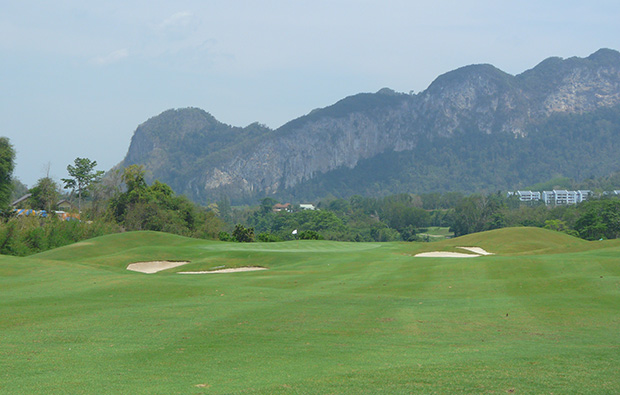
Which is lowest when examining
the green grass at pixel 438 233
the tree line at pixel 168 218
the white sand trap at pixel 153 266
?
the green grass at pixel 438 233

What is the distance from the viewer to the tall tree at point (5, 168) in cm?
6184

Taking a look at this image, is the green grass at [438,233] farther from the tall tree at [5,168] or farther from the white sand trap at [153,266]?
the white sand trap at [153,266]

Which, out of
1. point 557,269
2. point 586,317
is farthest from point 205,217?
point 586,317

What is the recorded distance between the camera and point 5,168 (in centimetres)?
6181

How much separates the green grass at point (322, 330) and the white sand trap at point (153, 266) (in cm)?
952

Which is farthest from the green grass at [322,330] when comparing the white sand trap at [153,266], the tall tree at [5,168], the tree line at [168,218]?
the tall tree at [5,168]

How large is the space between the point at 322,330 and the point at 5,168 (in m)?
58.3

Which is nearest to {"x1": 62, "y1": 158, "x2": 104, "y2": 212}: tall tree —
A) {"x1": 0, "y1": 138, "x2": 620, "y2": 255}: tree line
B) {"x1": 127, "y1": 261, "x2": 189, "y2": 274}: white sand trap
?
{"x1": 0, "y1": 138, "x2": 620, "y2": 255}: tree line

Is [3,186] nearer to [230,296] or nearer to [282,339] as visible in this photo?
[230,296]

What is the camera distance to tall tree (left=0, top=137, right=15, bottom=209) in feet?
203

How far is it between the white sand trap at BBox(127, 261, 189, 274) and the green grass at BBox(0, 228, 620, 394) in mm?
9519

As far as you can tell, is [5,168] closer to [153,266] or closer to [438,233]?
[153,266]

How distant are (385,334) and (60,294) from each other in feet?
33.6

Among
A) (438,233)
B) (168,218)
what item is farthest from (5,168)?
(438,233)
